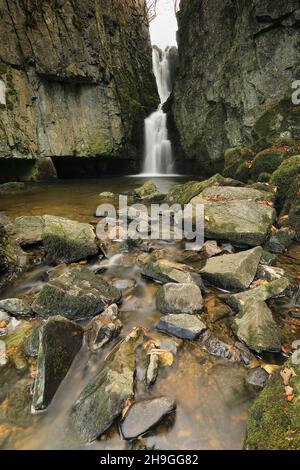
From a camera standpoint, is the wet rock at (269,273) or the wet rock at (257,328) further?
the wet rock at (269,273)

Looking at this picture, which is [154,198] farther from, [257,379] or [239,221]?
[257,379]

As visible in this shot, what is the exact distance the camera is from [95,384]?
8.40 ft

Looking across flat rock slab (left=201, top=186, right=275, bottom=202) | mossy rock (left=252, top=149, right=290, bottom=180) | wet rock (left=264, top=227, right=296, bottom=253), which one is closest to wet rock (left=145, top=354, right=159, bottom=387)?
wet rock (left=264, top=227, right=296, bottom=253)

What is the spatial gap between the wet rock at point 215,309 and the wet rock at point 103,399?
124 centimetres

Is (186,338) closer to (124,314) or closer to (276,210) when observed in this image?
(124,314)

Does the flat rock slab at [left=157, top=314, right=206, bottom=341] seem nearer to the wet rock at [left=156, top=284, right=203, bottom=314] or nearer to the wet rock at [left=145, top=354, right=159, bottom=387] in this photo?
the wet rock at [left=156, top=284, right=203, bottom=314]

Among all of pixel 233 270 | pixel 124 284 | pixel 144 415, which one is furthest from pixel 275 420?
pixel 124 284

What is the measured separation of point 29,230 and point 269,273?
4638mm

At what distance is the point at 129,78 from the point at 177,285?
816 inches

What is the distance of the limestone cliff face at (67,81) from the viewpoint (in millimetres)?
14961

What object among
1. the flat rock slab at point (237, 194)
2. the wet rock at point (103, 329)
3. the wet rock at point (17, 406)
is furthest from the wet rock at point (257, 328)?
the flat rock slab at point (237, 194)

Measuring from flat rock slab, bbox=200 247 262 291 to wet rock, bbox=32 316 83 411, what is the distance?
82.8 inches

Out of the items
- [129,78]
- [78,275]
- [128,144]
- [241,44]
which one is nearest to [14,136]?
[128,144]

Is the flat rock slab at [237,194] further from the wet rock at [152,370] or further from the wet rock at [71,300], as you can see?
the wet rock at [152,370]
